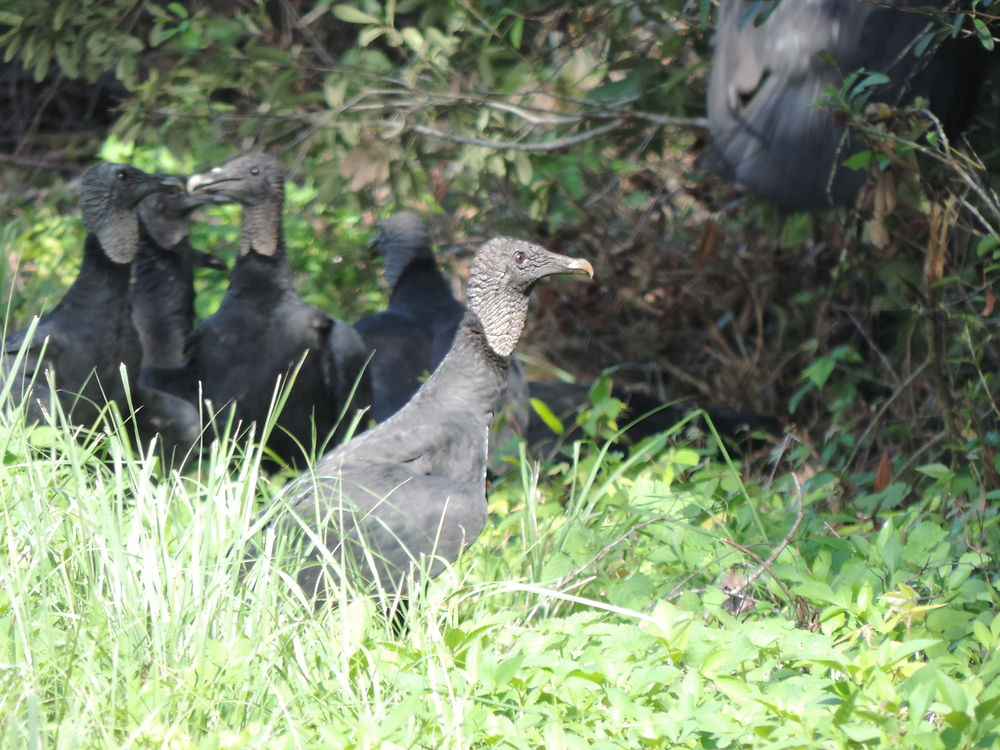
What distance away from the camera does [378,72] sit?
4.89 m

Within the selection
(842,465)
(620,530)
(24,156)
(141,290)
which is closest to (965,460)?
(842,465)

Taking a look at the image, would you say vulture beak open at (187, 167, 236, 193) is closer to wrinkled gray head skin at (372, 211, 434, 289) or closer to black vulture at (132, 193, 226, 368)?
black vulture at (132, 193, 226, 368)

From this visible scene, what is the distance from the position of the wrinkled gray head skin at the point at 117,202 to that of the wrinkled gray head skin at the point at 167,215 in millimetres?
462

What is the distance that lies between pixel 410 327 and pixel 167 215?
3.26 feet

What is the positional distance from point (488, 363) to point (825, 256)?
2.69 metres

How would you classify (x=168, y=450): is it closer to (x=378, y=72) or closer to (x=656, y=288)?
(x=378, y=72)

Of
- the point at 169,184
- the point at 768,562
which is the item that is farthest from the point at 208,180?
the point at 768,562

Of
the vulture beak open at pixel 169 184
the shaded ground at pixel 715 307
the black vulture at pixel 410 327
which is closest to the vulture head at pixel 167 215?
the vulture beak open at pixel 169 184

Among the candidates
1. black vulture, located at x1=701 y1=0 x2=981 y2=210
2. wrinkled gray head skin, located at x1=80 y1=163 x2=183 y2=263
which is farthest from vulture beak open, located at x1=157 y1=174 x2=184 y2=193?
black vulture, located at x1=701 y1=0 x2=981 y2=210

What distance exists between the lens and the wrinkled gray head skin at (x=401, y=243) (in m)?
5.44

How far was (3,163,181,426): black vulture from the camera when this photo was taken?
385cm

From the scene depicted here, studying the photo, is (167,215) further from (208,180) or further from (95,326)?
(95,326)

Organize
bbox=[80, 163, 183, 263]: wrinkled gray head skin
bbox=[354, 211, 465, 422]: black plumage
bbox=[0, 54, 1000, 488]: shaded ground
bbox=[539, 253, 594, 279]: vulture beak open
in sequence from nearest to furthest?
bbox=[539, 253, 594, 279]: vulture beak open < bbox=[80, 163, 183, 263]: wrinkled gray head skin < bbox=[354, 211, 465, 422]: black plumage < bbox=[0, 54, 1000, 488]: shaded ground

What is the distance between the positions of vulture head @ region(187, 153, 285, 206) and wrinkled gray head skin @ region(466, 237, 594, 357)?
4.75 feet
